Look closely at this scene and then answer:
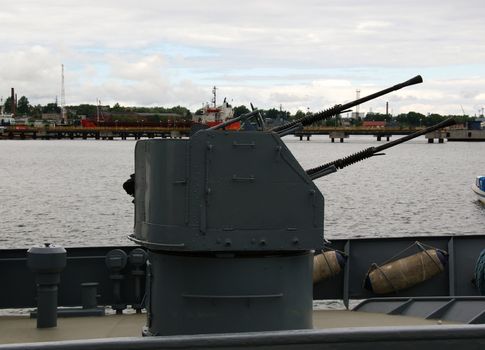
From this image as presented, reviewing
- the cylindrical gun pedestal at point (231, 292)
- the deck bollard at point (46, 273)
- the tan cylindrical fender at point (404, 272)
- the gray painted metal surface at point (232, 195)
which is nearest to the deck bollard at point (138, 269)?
the deck bollard at point (46, 273)

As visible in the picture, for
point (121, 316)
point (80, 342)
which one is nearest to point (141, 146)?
point (80, 342)

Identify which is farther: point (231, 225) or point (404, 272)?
point (404, 272)

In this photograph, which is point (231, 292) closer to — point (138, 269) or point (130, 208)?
point (138, 269)

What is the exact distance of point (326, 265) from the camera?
421 inches

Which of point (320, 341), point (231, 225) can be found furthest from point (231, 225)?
point (320, 341)

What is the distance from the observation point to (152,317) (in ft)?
21.5

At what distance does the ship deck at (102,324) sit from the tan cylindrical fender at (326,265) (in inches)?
29.4

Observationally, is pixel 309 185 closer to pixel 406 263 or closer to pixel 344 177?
pixel 406 263

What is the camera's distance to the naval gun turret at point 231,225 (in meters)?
6.09

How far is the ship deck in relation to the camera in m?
8.37

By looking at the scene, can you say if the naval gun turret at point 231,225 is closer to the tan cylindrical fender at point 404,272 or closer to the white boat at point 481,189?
the tan cylindrical fender at point 404,272

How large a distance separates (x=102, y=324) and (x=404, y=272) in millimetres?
4075

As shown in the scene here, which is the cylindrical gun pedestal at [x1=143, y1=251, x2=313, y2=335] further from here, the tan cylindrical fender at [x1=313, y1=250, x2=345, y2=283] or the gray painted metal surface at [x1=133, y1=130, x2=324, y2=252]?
the tan cylindrical fender at [x1=313, y1=250, x2=345, y2=283]

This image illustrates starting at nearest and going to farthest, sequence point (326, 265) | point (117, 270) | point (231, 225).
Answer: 1. point (231, 225)
2. point (117, 270)
3. point (326, 265)
